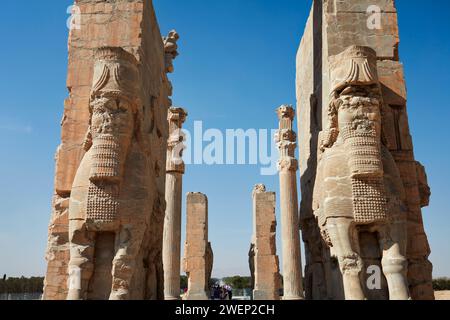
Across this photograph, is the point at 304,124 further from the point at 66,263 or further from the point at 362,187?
the point at 66,263

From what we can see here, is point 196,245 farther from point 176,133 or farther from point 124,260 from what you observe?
point 124,260

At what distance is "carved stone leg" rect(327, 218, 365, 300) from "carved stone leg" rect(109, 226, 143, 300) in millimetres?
2320

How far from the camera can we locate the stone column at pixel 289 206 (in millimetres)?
11242

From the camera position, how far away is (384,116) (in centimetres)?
612

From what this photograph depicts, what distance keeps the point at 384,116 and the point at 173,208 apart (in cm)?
754

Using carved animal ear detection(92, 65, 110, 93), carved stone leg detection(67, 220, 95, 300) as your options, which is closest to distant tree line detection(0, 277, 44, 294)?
carved stone leg detection(67, 220, 95, 300)

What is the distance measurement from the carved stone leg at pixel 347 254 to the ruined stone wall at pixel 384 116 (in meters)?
0.49

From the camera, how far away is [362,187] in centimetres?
538

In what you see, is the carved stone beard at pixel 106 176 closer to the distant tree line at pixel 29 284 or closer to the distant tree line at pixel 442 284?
the distant tree line at pixel 29 284

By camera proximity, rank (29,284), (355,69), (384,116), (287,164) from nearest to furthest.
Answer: (355,69) → (384,116) → (287,164) → (29,284)

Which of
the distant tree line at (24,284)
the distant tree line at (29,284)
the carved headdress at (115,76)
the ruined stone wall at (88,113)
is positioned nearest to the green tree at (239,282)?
the distant tree line at (29,284)

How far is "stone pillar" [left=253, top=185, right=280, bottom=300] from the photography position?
49.1 feet

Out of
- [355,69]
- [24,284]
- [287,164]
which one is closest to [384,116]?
[355,69]
